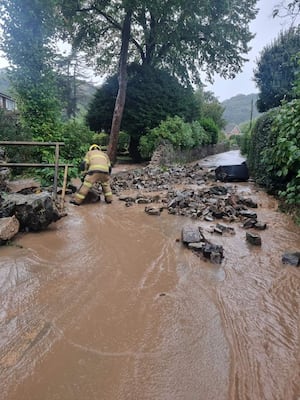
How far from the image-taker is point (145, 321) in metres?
2.37

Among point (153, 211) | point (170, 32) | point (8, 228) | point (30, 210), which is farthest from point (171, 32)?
point (8, 228)

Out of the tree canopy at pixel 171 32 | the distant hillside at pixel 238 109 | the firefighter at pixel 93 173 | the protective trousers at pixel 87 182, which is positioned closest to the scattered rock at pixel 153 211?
the firefighter at pixel 93 173

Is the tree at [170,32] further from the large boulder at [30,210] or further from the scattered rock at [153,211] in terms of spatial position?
the large boulder at [30,210]

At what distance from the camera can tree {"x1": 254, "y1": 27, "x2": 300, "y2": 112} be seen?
39.7 ft

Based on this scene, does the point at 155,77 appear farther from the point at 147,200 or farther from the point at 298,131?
the point at 298,131

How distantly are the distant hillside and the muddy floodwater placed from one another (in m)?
79.0

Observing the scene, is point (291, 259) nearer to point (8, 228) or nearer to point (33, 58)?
point (8, 228)

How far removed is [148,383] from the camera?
1.73 meters

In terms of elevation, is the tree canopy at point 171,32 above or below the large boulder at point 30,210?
above

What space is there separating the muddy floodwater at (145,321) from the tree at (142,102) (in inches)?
478

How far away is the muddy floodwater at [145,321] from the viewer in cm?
173

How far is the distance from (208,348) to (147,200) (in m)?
5.01

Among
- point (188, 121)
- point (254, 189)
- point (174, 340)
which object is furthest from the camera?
point (188, 121)

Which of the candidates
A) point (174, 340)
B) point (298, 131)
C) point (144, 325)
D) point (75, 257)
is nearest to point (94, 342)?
point (144, 325)
